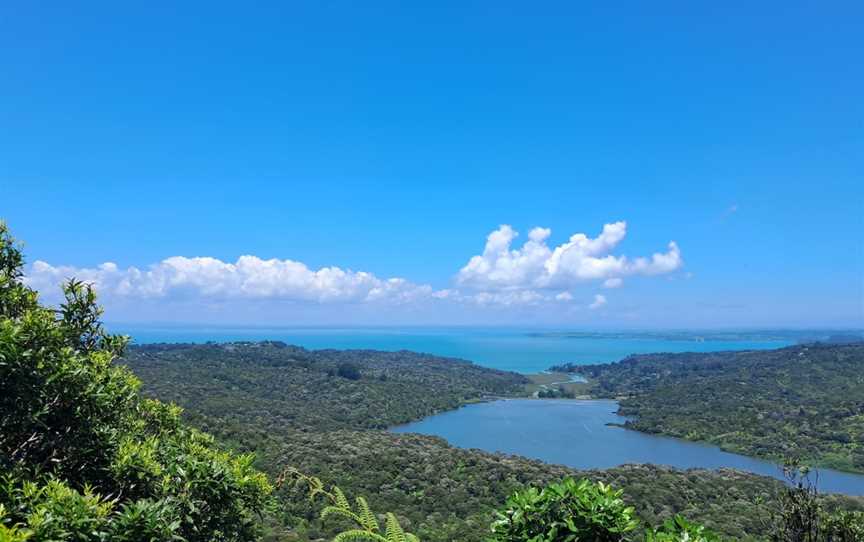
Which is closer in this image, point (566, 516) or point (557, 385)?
point (566, 516)

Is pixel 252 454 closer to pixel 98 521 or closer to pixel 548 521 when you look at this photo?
pixel 98 521

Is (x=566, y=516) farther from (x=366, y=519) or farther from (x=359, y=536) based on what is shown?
(x=366, y=519)

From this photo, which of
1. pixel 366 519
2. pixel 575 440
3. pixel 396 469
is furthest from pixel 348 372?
pixel 366 519

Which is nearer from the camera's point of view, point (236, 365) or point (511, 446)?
point (511, 446)

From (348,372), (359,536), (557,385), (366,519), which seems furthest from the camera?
(557,385)

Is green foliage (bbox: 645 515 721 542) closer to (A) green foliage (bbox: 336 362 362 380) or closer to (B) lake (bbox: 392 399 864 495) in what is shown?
(B) lake (bbox: 392 399 864 495)

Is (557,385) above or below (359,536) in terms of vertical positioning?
below

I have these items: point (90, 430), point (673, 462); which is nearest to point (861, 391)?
point (673, 462)
